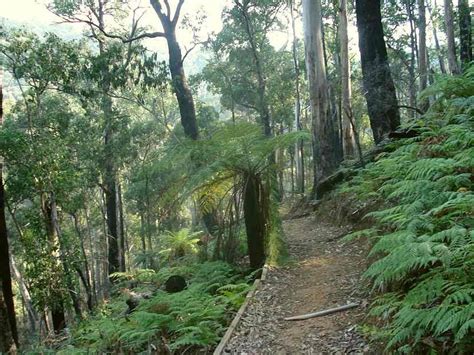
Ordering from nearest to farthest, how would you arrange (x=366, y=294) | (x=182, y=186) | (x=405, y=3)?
(x=366, y=294) < (x=182, y=186) < (x=405, y=3)

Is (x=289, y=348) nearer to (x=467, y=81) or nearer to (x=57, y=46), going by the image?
(x=467, y=81)

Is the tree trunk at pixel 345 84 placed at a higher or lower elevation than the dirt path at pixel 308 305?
higher

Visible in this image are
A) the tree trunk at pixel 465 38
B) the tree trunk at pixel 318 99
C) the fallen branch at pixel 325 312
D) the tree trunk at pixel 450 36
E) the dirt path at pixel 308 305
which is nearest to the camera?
the dirt path at pixel 308 305

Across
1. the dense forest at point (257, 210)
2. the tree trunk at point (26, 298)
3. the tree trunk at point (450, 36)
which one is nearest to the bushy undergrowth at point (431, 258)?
the dense forest at point (257, 210)

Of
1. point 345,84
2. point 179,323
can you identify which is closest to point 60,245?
point 179,323

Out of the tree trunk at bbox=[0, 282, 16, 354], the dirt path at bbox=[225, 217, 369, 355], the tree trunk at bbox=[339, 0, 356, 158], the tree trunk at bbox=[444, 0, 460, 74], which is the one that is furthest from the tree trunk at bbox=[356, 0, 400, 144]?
the tree trunk at bbox=[444, 0, 460, 74]

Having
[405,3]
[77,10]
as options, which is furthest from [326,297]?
[405,3]

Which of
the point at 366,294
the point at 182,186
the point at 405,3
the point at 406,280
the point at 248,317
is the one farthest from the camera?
the point at 405,3

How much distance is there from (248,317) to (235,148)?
2.94 metres

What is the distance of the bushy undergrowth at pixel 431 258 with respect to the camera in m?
2.89

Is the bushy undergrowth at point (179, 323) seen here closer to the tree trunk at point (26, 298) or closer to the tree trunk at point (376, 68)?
the tree trunk at point (376, 68)

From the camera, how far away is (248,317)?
5309mm

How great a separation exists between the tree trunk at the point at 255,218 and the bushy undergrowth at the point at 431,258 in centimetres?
239

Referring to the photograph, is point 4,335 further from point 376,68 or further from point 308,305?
point 376,68
